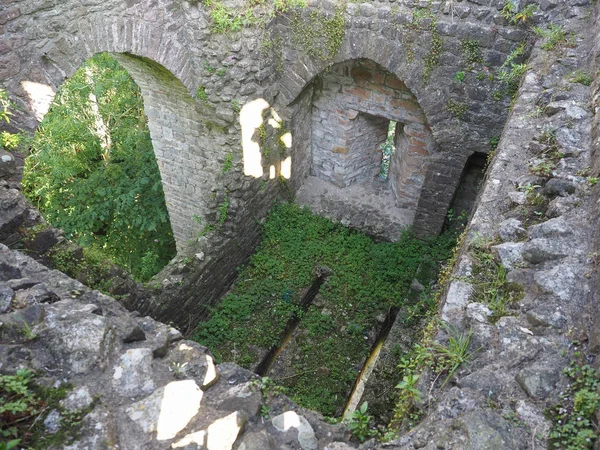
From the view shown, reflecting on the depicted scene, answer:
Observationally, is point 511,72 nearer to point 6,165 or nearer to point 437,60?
point 437,60

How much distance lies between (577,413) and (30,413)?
6.40 feet

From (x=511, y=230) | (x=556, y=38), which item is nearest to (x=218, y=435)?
(x=511, y=230)

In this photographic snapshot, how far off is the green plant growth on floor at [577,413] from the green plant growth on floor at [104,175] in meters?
6.59

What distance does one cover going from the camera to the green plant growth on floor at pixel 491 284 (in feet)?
7.30

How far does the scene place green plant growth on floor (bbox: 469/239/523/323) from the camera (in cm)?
222

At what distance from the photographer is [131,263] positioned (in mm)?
8031

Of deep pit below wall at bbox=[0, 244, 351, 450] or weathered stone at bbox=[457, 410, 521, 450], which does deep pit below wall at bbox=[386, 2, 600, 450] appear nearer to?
weathered stone at bbox=[457, 410, 521, 450]

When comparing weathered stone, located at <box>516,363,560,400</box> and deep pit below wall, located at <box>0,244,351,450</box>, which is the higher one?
weathered stone, located at <box>516,363,560,400</box>

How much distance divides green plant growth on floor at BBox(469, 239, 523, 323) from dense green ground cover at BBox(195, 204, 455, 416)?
9.93ft

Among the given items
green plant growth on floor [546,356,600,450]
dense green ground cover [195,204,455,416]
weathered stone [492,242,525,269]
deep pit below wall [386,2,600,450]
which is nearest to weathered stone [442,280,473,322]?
deep pit below wall [386,2,600,450]

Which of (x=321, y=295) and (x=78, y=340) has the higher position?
(x=78, y=340)

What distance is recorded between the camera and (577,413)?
1683mm

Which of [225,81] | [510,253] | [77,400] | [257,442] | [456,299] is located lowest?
[257,442]

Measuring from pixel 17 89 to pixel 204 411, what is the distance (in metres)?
3.30
